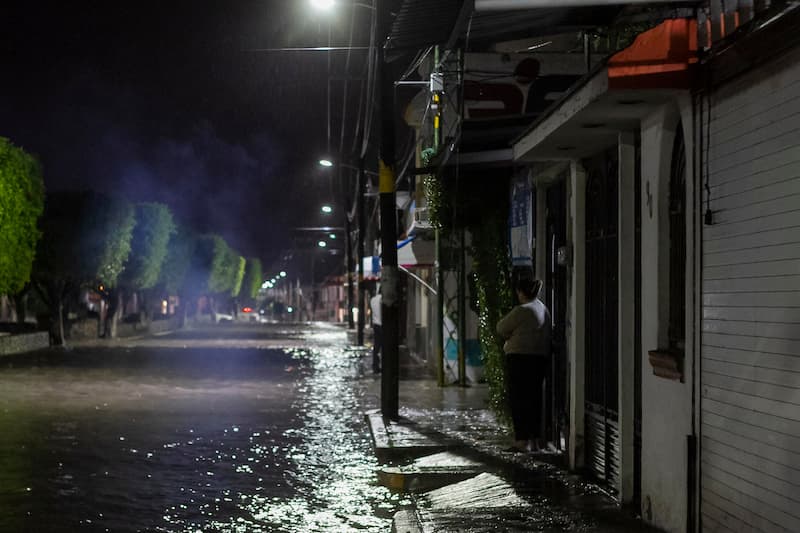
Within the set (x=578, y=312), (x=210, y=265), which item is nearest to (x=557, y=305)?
(x=578, y=312)

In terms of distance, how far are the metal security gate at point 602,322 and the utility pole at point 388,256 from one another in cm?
519

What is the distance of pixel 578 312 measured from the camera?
10961 mm

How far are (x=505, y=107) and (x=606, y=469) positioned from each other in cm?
475

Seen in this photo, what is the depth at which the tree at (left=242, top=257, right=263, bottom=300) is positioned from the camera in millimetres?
165750

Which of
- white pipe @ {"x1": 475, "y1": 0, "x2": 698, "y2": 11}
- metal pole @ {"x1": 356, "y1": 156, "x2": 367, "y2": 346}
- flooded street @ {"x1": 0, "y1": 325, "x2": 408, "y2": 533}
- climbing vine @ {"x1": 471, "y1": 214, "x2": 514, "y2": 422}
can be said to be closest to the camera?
white pipe @ {"x1": 475, "y1": 0, "x2": 698, "y2": 11}

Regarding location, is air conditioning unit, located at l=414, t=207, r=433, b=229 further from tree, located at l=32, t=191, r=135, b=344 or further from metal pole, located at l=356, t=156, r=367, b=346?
tree, located at l=32, t=191, r=135, b=344

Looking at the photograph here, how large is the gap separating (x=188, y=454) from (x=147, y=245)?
4613cm

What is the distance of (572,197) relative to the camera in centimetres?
1099

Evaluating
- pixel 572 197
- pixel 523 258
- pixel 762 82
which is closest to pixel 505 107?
pixel 523 258

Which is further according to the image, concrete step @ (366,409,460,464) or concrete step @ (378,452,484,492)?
concrete step @ (366,409,460,464)

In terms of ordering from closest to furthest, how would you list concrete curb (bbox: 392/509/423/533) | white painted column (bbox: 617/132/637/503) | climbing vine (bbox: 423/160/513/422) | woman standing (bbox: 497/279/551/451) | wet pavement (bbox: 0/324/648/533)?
concrete curb (bbox: 392/509/423/533), wet pavement (bbox: 0/324/648/533), white painted column (bbox: 617/132/637/503), woman standing (bbox: 497/279/551/451), climbing vine (bbox: 423/160/513/422)

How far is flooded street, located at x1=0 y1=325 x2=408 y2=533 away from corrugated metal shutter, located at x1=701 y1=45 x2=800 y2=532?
3.28 m

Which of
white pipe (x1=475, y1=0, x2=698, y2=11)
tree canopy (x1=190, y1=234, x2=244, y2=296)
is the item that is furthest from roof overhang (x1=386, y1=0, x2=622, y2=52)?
tree canopy (x1=190, y1=234, x2=244, y2=296)

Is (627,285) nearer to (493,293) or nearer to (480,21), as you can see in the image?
(480,21)
